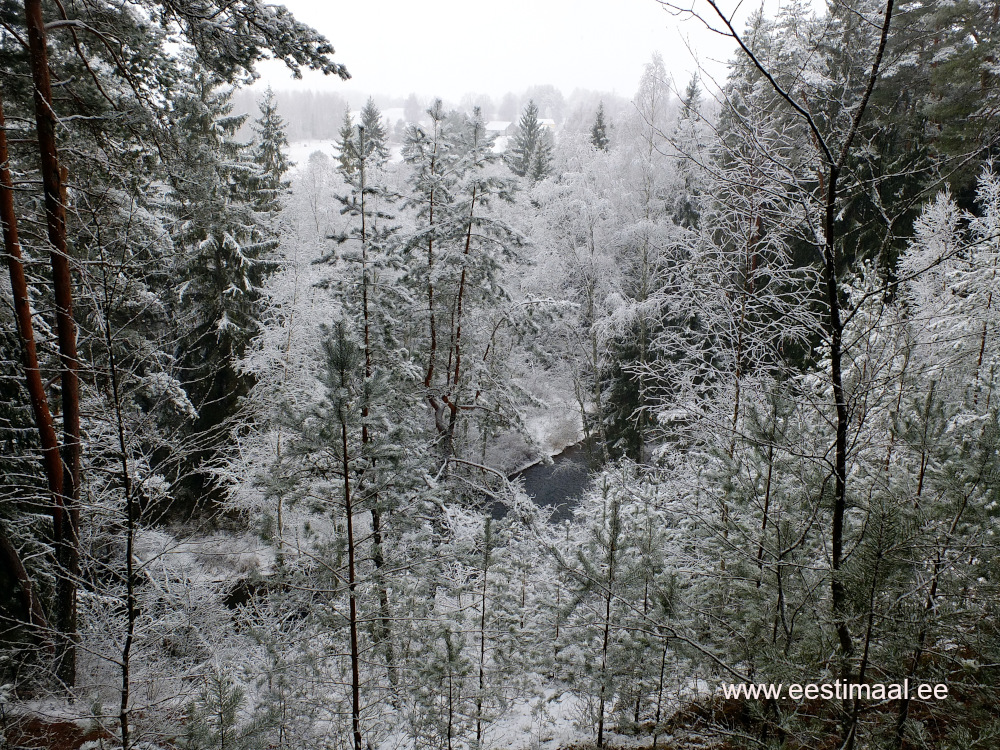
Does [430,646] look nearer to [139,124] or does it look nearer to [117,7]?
[139,124]

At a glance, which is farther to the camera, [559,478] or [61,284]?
[559,478]

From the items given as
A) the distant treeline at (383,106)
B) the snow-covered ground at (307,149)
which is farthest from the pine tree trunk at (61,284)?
the distant treeline at (383,106)

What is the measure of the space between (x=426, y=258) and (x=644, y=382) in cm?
807

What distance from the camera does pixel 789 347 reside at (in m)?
13.8

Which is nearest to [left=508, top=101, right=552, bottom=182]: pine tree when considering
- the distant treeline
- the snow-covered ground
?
the snow-covered ground

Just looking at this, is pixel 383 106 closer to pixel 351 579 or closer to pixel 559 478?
pixel 559 478

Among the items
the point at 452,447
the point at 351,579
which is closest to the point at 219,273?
the point at 452,447

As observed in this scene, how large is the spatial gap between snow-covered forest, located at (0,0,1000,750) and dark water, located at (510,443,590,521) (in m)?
6.21

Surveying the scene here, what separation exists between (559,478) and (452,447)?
9.55 meters

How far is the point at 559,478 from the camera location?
738 inches

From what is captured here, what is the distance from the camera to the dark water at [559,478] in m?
→ 17.5

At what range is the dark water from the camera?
17453mm

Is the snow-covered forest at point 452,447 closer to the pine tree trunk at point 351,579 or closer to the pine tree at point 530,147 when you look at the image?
the pine tree trunk at point 351,579

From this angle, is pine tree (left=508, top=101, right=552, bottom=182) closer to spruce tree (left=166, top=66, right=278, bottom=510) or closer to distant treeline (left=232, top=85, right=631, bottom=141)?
spruce tree (left=166, top=66, right=278, bottom=510)
